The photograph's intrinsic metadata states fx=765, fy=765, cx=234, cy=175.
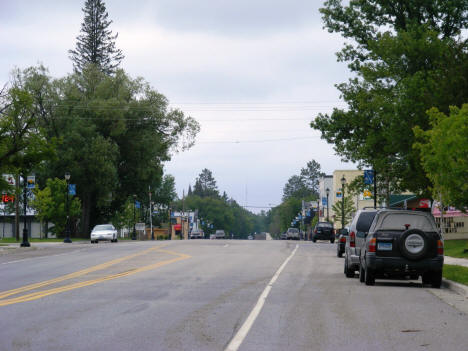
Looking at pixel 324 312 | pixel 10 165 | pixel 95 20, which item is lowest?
pixel 324 312

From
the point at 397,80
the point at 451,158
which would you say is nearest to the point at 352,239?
the point at 451,158

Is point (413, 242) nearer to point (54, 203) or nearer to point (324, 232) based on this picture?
point (324, 232)

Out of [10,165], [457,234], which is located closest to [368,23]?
[457,234]

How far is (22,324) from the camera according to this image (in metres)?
11.2

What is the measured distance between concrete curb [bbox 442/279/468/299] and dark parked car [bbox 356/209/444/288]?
0.34 m

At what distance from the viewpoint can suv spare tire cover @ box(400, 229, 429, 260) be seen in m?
18.3

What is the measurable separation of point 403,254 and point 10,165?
31250mm

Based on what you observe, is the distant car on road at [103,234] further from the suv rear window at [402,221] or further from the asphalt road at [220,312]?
the suv rear window at [402,221]

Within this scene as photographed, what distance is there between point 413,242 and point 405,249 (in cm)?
26

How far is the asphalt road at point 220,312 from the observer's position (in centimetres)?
966

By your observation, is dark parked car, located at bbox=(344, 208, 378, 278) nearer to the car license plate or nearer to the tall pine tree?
the car license plate

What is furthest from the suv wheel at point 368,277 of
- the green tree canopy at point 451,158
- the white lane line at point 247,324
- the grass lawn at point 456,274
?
the green tree canopy at point 451,158

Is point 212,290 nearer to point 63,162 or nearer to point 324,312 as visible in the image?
point 324,312

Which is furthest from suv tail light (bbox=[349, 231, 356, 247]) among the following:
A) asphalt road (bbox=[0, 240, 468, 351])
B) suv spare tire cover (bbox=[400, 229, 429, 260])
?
suv spare tire cover (bbox=[400, 229, 429, 260])
